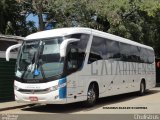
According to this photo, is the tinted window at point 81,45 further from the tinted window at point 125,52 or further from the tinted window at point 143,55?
the tinted window at point 143,55

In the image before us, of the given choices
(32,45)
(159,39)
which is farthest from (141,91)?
(159,39)

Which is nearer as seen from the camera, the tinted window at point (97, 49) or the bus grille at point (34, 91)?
the bus grille at point (34, 91)

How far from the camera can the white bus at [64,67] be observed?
14867 mm

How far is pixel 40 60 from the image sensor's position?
Result: 1528 cm

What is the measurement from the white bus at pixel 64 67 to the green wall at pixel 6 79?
7.48 ft

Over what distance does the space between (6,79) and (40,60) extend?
14.1ft

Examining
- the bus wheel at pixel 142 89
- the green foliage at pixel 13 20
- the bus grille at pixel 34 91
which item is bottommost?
the bus wheel at pixel 142 89

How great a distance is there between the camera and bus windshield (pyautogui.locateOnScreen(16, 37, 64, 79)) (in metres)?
15.0

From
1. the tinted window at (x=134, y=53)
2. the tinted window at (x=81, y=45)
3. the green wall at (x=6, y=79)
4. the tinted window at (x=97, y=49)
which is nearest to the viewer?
the tinted window at (x=81, y=45)

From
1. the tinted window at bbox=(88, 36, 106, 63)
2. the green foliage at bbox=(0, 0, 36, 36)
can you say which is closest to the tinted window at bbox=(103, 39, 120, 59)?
the tinted window at bbox=(88, 36, 106, 63)

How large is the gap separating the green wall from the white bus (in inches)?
89.8

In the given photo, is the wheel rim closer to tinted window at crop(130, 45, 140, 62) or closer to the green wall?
the green wall

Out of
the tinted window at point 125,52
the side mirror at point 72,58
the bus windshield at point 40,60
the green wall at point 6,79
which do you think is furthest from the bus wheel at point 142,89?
the bus windshield at point 40,60

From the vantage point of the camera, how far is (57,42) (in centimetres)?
1555
